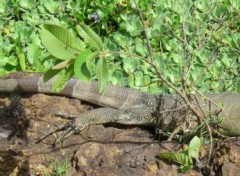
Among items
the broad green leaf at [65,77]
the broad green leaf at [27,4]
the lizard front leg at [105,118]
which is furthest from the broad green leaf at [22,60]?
the broad green leaf at [65,77]

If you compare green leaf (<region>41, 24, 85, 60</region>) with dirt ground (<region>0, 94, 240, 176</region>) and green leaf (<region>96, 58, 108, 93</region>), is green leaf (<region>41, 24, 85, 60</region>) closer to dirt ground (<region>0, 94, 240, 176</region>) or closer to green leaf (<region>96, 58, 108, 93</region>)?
green leaf (<region>96, 58, 108, 93</region>)

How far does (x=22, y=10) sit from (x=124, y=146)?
2.88 metres

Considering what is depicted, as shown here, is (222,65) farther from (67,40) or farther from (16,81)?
(67,40)

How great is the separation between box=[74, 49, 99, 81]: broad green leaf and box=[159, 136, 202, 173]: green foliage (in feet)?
5.22

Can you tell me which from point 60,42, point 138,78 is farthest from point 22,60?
point 60,42

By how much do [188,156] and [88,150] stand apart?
761 mm

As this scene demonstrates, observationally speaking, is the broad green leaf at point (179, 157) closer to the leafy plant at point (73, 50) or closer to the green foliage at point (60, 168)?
the green foliage at point (60, 168)

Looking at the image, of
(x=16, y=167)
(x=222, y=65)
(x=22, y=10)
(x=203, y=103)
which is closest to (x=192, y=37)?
(x=222, y=65)

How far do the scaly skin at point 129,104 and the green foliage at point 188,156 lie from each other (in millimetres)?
613

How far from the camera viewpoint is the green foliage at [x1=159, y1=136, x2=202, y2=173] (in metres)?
4.38

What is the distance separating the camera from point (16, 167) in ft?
14.7

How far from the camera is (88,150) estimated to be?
446cm

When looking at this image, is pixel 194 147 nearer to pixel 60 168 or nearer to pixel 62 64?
pixel 60 168

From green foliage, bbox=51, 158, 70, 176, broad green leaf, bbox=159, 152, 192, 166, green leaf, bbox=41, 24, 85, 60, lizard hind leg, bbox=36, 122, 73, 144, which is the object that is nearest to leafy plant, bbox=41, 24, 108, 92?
green leaf, bbox=41, 24, 85, 60
